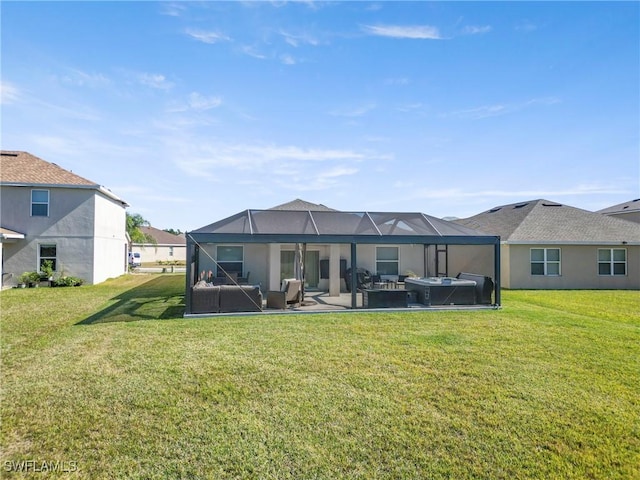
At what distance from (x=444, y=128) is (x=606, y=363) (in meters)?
11.5

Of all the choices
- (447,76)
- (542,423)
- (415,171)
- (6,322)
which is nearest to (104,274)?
(6,322)

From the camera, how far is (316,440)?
3719mm

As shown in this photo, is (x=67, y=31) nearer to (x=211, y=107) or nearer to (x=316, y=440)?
(x=211, y=107)

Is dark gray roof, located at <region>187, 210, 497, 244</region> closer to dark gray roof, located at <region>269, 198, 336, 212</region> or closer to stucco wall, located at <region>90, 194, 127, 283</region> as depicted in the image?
dark gray roof, located at <region>269, 198, 336, 212</region>

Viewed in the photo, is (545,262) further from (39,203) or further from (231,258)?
(39,203)

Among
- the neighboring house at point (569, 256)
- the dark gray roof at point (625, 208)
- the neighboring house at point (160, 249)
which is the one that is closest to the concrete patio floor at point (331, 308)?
the neighboring house at point (569, 256)

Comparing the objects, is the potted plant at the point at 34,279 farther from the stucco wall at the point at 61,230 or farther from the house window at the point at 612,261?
the house window at the point at 612,261

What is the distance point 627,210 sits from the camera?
29.1 m

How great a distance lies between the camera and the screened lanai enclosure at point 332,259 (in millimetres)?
10211

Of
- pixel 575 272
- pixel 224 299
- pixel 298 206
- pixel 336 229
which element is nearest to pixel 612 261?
pixel 575 272

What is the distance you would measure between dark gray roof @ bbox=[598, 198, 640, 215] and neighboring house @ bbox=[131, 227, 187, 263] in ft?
163

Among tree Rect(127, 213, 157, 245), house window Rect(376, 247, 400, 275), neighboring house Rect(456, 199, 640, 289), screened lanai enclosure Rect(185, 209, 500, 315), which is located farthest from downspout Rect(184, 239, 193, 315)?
tree Rect(127, 213, 157, 245)

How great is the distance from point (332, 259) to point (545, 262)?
11.8 metres

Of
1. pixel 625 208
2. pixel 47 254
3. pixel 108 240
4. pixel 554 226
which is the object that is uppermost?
pixel 625 208
